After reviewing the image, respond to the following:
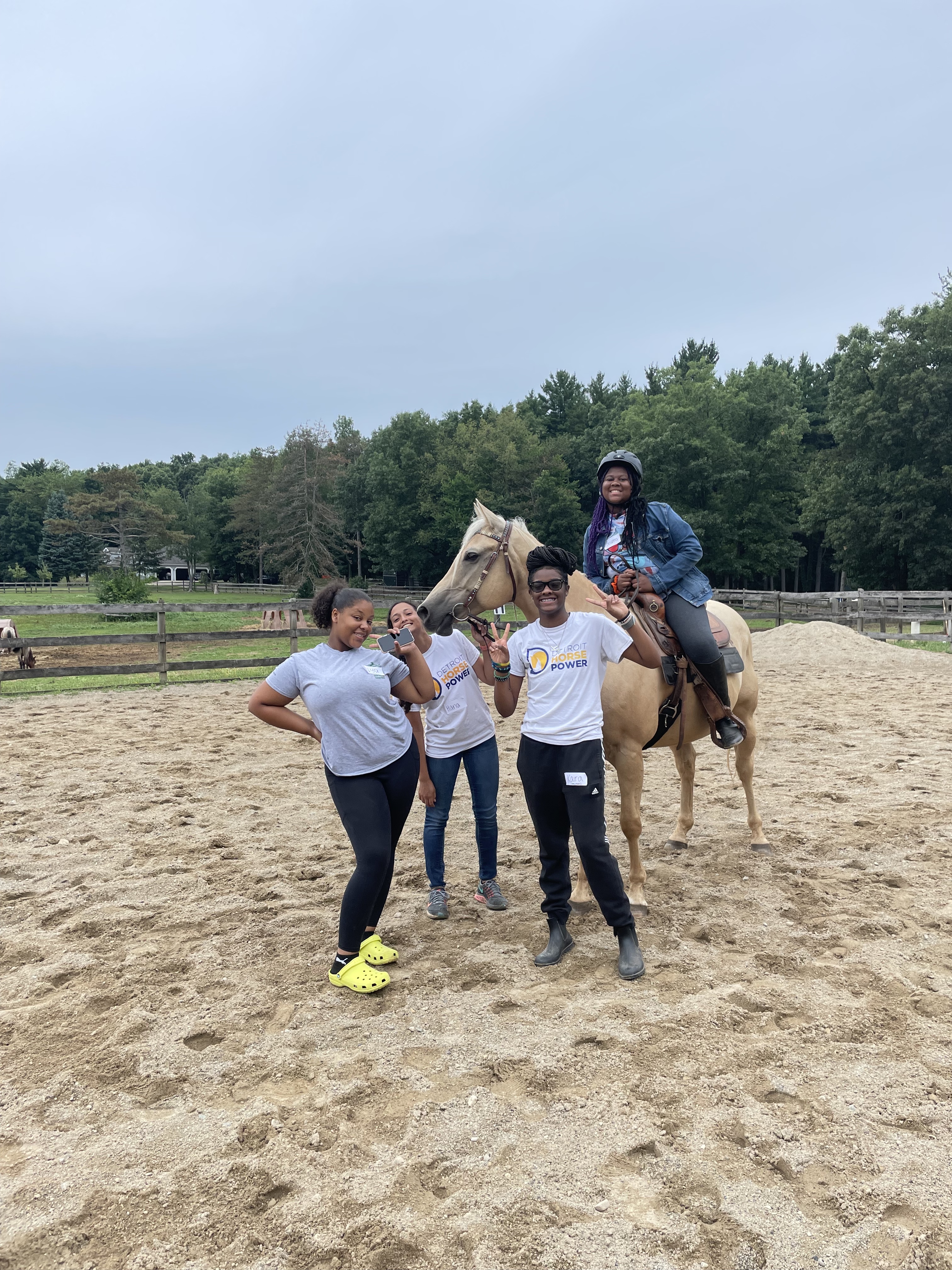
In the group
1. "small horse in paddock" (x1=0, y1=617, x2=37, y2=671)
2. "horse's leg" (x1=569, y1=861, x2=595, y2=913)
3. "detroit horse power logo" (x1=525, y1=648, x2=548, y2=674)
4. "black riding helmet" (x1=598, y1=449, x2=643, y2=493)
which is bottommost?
"horse's leg" (x1=569, y1=861, x2=595, y2=913)

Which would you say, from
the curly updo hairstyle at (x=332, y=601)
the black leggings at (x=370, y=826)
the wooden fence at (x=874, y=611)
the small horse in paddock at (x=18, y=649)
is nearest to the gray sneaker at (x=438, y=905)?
the black leggings at (x=370, y=826)

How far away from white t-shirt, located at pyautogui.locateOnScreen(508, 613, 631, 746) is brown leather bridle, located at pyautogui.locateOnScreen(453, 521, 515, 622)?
68cm

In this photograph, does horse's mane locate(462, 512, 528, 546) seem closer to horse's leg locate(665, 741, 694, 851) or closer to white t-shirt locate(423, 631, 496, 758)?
white t-shirt locate(423, 631, 496, 758)

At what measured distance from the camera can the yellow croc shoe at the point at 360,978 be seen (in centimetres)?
334

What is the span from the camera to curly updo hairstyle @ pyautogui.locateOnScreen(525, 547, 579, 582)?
11.4 feet

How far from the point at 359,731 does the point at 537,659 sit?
88cm

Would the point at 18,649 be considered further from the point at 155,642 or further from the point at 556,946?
the point at 556,946

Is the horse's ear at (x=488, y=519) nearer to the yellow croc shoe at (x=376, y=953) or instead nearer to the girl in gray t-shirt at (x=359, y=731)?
the girl in gray t-shirt at (x=359, y=731)

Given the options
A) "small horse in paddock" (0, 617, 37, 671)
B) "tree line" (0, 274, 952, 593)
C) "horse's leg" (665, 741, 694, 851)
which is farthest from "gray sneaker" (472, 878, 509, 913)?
"tree line" (0, 274, 952, 593)

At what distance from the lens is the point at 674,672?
177 inches

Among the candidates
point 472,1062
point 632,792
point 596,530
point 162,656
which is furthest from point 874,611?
point 472,1062

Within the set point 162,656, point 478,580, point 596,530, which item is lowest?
point 162,656

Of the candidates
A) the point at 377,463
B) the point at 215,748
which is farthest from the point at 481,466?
the point at 215,748

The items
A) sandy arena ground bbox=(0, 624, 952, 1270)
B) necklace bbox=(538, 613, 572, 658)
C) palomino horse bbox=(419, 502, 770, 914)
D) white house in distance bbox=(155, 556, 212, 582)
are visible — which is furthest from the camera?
white house in distance bbox=(155, 556, 212, 582)
